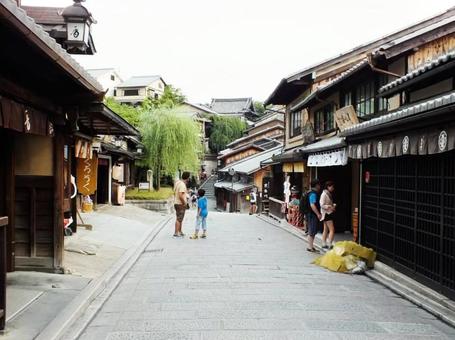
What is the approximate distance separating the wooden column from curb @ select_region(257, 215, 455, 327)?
649 cm

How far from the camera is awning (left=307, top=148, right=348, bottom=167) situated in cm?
1457

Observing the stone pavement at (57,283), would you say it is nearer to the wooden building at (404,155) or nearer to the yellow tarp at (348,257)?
the yellow tarp at (348,257)

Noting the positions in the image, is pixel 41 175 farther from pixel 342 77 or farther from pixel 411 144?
pixel 342 77

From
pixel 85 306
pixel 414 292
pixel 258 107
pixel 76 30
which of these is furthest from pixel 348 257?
pixel 258 107

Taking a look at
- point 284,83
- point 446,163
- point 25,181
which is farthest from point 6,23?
point 284,83

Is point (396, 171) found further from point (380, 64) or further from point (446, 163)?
point (380, 64)

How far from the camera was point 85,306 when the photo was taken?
7.73 meters

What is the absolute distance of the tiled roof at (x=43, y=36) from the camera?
15.0ft

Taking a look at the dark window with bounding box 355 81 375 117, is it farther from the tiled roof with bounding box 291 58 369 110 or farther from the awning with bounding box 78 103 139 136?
the awning with bounding box 78 103 139 136

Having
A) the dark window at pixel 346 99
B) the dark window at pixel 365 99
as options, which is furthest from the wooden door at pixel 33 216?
the dark window at pixel 346 99

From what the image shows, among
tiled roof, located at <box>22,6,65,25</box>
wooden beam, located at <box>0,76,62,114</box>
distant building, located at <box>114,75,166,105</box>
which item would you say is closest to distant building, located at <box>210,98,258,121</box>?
distant building, located at <box>114,75,166,105</box>

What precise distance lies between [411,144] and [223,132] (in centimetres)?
6543

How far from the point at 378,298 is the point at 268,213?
69.6ft

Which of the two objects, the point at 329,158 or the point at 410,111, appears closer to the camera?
the point at 410,111
